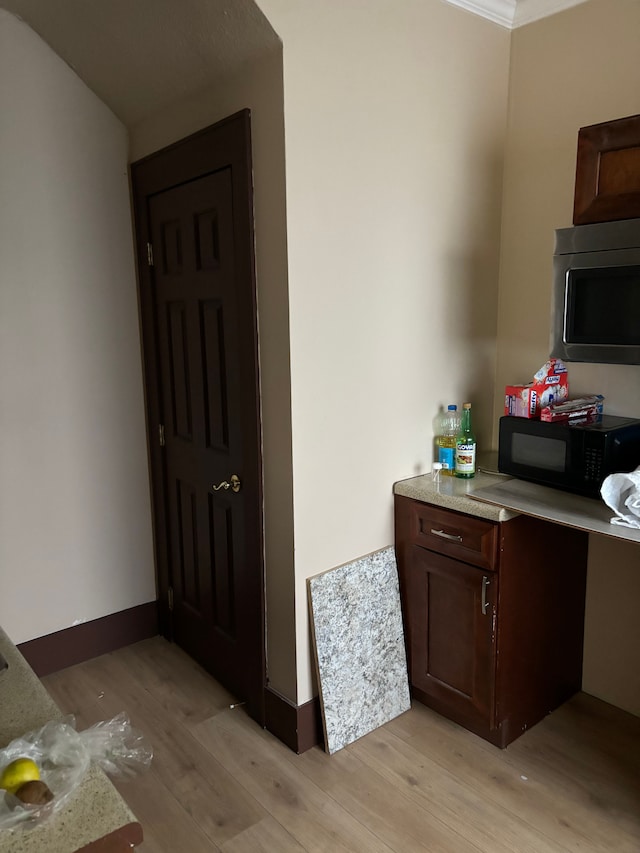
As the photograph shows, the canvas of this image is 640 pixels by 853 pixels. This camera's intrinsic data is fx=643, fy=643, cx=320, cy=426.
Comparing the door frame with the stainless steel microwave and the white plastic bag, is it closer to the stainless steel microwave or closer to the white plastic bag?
the stainless steel microwave

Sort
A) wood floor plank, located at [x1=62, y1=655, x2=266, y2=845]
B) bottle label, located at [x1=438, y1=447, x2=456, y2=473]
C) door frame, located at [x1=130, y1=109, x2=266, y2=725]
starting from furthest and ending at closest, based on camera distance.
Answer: bottle label, located at [x1=438, y1=447, x2=456, y2=473] → door frame, located at [x1=130, y1=109, x2=266, y2=725] → wood floor plank, located at [x1=62, y1=655, x2=266, y2=845]

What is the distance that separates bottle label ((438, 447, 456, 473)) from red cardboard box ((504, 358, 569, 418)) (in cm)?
27

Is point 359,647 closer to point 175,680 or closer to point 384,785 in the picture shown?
point 384,785

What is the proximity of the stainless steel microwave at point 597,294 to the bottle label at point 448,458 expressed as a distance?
1.84 feet

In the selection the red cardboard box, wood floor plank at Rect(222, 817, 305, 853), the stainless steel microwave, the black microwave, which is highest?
the stainless steel microwave

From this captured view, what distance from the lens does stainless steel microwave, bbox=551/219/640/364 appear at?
6.15 feet

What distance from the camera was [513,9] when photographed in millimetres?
2420

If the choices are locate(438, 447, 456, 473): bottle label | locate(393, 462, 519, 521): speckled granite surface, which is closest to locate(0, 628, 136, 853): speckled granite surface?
locate(393, 462, 519, 521): speckled granite surface

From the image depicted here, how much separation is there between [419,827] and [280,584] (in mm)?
843

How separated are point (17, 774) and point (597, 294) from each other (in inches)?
74.5

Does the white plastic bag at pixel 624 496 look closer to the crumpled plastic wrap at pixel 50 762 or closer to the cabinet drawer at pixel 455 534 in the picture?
the cabinet drawer at pixel 455 534

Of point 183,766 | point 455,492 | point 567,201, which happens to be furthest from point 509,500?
point 183,766

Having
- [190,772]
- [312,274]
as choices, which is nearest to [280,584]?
[190,772]

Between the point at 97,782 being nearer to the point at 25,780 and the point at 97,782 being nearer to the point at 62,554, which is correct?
the point at 25,780
